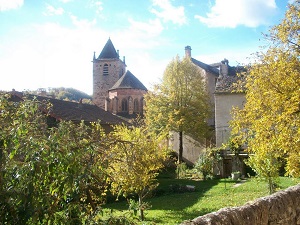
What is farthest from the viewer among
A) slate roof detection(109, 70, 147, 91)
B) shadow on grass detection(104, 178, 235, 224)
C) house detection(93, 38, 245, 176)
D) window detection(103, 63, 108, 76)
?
window detection(103, 63, 108, 76)

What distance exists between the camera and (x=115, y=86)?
5534 centimetres

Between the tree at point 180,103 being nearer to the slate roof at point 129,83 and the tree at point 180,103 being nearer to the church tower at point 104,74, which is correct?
the slate roof at point 129,83

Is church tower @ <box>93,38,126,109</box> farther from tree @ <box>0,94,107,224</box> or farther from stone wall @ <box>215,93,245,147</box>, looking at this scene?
tree @ <box>0,94,107,224</box>

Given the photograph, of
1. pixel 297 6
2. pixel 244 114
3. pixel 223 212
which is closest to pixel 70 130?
pixel 223 212

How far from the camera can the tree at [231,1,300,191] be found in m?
11.5

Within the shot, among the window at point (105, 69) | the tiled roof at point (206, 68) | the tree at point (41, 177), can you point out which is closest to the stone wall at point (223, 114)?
the tiled roof at point (206, 68)

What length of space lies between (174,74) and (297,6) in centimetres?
1962

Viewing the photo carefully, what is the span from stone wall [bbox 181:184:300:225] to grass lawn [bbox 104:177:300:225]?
23.5 ft

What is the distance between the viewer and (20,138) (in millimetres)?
4148

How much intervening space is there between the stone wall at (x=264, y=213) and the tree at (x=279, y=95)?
5.66 metres

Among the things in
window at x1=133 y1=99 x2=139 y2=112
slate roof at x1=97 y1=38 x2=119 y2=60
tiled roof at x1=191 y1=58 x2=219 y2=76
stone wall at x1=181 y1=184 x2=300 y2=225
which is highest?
slate roof at x1=97 y1=38 x2=119 y2=60

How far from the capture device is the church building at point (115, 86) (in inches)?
2115

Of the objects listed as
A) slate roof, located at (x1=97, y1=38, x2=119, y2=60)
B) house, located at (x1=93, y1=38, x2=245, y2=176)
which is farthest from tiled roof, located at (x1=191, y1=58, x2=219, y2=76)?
slate roof, located at (x1=97, y1=38, x2=119, y2=60)

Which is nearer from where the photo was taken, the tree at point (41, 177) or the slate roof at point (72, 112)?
the tree at point (41, 177)
